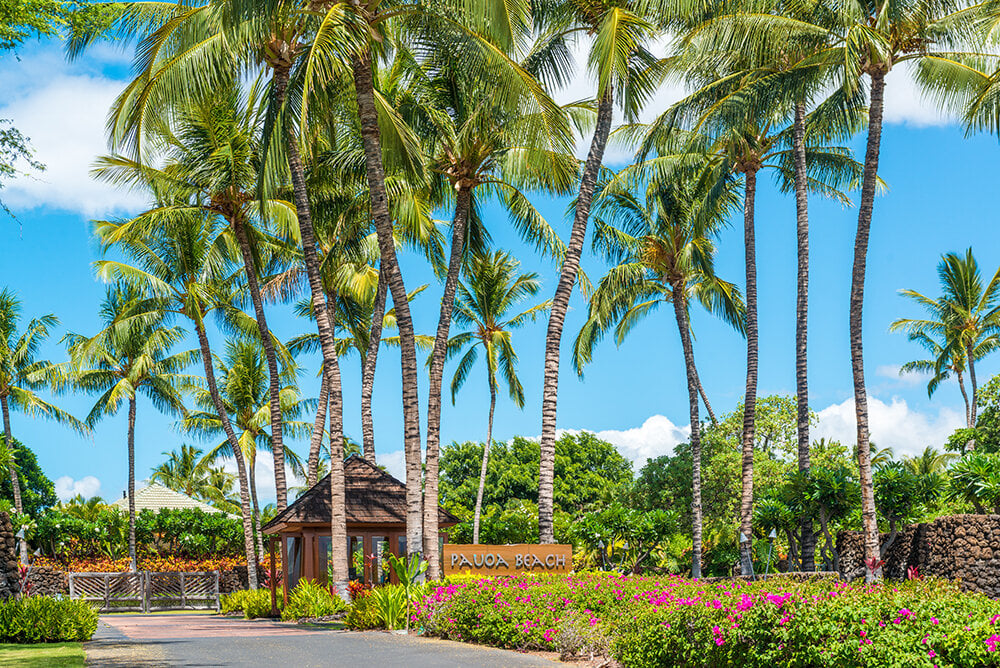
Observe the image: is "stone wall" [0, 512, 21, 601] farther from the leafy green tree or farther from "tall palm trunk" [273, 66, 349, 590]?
the leafy green tree

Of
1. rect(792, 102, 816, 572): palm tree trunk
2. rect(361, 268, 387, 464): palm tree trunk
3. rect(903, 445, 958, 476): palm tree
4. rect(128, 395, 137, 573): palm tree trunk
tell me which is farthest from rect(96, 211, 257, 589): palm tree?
rect(903, 445, 958, 476): palm tree

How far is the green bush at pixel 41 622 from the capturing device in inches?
614

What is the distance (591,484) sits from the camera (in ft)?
163

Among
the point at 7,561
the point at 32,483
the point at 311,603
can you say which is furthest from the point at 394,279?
the point at 32,483

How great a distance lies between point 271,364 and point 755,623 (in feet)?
61.8

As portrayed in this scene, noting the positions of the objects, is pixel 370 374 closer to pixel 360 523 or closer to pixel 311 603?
pixel 360 523

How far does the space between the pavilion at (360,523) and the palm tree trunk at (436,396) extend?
2761 millimetres

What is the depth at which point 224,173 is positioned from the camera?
23.7m

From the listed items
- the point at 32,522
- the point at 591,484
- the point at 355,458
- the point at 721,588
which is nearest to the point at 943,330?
the point at 591,484

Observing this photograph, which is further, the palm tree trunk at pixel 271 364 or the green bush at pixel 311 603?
the palm tree trunk at pixel 271 364

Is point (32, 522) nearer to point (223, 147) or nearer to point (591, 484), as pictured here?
point (223, 147)

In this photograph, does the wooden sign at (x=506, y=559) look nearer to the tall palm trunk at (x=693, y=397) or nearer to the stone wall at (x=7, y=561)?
the stone wall at (x=7, y=561)

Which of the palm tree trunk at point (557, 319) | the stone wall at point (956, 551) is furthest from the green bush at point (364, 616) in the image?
the stone wall at point (956, 551)

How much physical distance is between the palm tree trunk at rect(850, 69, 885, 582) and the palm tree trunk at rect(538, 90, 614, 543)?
18.5ft
